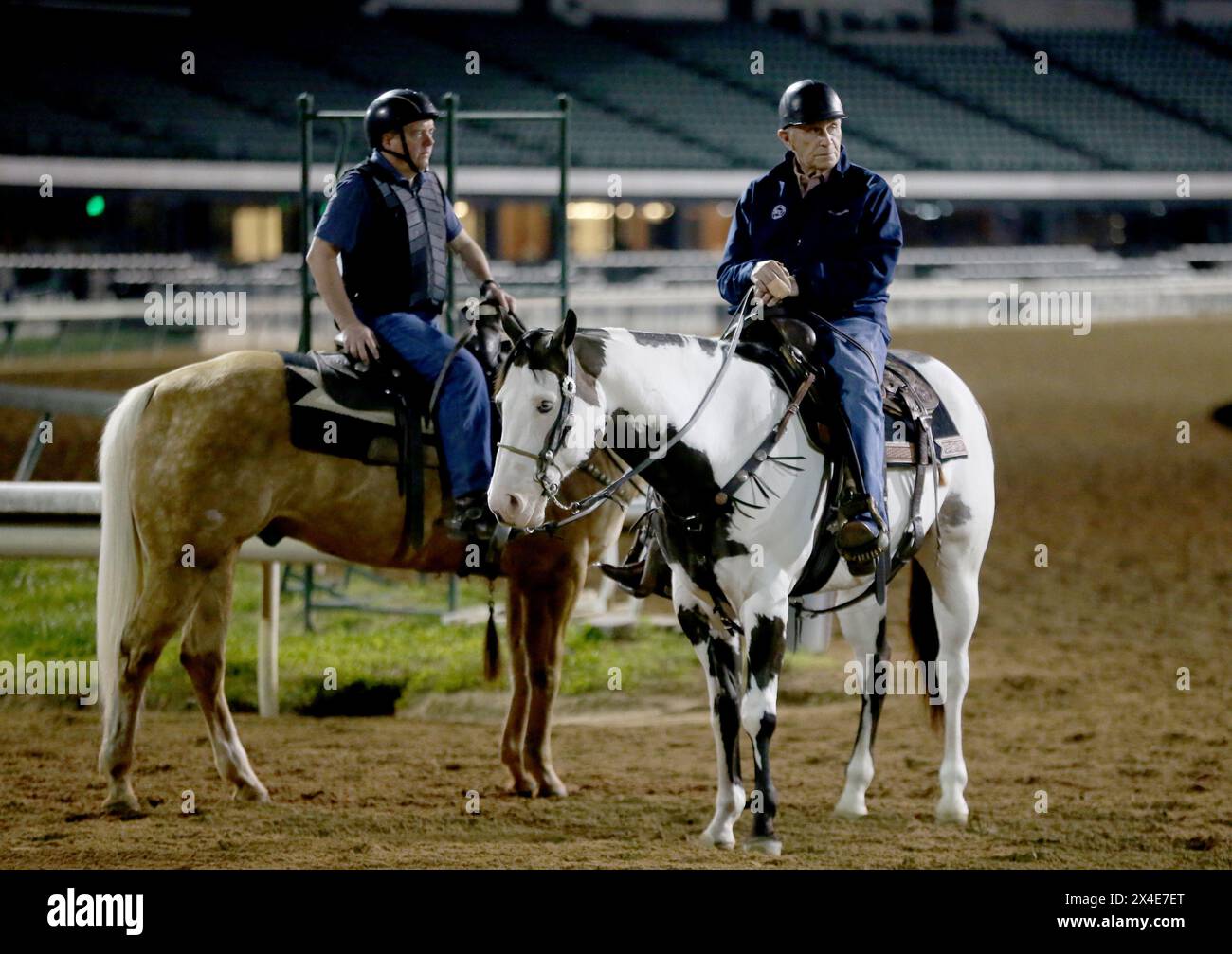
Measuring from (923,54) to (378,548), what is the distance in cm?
3756

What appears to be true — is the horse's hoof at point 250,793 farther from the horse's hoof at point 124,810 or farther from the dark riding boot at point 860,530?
the dark riding boot at point 860,530

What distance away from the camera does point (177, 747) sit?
6.64m

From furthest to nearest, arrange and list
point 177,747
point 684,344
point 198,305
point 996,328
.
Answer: point 996,328
point 198,305
point 177,747
point 684,344

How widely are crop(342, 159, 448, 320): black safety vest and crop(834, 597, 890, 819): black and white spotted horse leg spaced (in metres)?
1.93

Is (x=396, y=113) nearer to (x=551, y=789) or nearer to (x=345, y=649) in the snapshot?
(x=551, y=789)

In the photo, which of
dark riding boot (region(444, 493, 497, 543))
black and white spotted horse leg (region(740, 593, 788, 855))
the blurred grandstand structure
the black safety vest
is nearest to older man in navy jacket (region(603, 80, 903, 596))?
black and white spotted horse leg (region(740, 593, 788, 855))

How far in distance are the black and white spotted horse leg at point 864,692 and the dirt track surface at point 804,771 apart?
0.09 m

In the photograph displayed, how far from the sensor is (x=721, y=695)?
517 cm

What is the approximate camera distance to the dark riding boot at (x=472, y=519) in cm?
564

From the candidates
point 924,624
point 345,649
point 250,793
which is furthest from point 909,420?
point 345,649

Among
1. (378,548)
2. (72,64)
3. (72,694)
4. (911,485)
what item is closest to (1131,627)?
(911,485)

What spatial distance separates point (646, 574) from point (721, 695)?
53 centimetres

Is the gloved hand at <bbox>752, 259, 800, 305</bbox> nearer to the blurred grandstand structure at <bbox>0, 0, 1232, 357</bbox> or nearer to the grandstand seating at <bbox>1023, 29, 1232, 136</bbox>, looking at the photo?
the blurred grandstand structure at <bbox>0, 0, 1232, 357</bbox>

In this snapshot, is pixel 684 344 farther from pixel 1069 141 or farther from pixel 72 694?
pixel 1069 141
